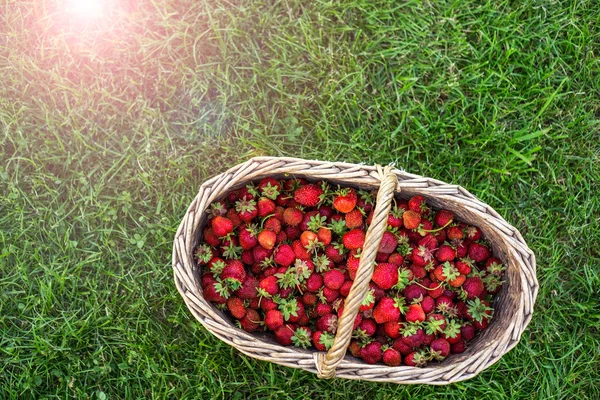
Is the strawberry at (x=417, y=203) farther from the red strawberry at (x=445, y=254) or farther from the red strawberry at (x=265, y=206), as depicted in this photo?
the red strawberry at (x=265, y=206)

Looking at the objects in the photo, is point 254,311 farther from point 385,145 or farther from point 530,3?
point 530,3

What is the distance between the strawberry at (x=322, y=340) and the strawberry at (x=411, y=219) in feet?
1.58

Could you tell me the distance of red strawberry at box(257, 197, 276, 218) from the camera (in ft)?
7.07

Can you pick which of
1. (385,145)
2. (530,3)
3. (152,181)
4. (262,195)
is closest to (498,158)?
(385,145)

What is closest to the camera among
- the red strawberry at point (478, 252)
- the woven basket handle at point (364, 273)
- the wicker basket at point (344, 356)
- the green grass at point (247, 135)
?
the woven basket handle at point (364, 273)

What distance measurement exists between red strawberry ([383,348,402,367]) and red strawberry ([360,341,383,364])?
1.1 inches

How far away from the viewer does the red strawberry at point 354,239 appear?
209 centimetres

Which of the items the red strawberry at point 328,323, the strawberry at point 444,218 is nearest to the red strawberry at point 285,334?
the red strawberry at point 328,323

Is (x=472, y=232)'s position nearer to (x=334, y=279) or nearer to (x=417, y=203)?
(x=417, y=203)

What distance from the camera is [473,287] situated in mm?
2156

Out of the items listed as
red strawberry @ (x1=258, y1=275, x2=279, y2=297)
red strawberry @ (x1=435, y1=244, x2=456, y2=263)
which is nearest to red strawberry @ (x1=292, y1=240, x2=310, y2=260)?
red strawberry @ (x1=258, y1=275, x2=279, y2=297)

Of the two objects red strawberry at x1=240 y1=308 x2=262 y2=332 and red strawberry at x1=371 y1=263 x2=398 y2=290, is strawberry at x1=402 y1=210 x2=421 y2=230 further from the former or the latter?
red strawberry at x1=240 y1=308 x2=262 y2=332

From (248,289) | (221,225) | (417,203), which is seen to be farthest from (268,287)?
(417,203)

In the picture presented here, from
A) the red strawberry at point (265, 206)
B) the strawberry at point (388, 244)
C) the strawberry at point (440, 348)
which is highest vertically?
the red strawberry at point (265, 206)
